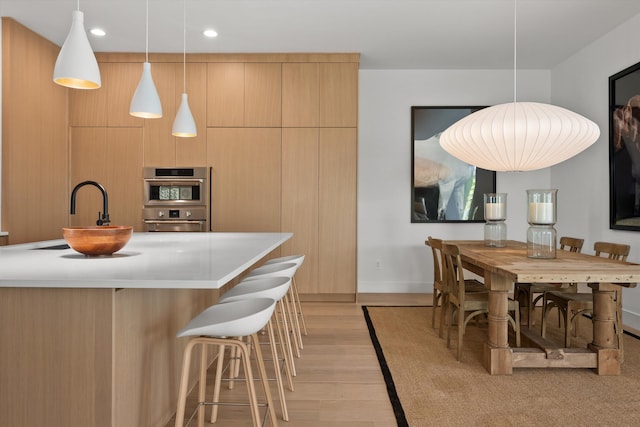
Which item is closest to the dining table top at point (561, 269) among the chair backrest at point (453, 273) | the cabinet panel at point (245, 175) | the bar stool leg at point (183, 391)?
the chair backrest at point (453, 273)

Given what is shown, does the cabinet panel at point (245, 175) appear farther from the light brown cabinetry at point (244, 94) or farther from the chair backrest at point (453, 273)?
the chair backrest at point (453, 273)

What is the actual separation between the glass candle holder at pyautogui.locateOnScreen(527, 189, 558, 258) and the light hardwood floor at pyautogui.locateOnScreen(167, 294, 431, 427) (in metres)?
1.39

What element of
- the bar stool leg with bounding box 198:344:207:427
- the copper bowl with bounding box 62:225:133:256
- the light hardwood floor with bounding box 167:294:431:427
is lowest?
the light hardwood floor with bounding box 167:294:431:427

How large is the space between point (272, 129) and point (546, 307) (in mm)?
3308

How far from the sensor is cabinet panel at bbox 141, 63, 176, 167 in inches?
201

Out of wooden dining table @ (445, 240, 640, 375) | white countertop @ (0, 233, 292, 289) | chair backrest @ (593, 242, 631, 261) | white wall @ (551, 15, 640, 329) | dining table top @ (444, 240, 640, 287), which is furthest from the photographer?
white wall @ (551, 15, 640, 329)

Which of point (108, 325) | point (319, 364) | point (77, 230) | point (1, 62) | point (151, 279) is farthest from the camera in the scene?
point (1, 62)

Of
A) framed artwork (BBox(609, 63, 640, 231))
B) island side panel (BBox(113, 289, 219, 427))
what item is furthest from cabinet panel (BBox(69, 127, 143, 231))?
framed artwork (BBox(609, 63, 640, 231))

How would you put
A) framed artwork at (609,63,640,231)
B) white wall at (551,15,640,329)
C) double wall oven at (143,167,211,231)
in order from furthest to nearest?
double wall oven at (143,167,211,231), white wall at (551,15,640,329), framed artwork at (609,63,640,231)

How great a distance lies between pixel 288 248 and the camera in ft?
16.8

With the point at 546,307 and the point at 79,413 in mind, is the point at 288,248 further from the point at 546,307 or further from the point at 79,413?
the point at 79,413

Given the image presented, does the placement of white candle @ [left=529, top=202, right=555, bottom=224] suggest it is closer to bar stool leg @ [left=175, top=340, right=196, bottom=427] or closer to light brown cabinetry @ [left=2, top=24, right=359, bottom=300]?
light brown cabinetry @ [left=2, top=24, right=359, bottom=300]

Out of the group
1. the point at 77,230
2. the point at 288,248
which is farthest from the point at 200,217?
the point at 77,230

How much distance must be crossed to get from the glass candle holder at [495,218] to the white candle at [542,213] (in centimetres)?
76
